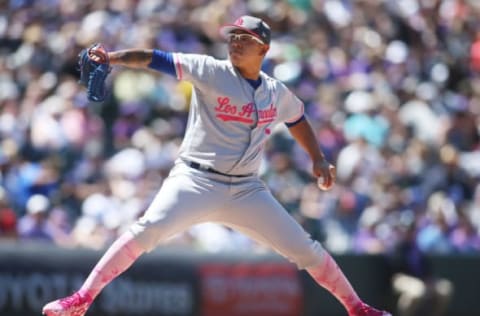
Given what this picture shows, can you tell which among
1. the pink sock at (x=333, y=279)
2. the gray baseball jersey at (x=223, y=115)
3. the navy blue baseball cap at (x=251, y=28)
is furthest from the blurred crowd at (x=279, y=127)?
the navy blue baseball cap at (x=251, y=28)

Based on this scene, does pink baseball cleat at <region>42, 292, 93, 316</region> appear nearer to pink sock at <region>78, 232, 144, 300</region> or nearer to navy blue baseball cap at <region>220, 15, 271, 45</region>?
pink sock at <region>78, 232, 144, 300</region>

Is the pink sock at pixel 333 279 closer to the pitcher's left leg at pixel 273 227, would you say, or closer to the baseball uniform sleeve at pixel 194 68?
the pitcher's left leg at pixel 273 227

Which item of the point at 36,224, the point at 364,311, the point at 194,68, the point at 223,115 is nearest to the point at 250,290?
the point at 36,224

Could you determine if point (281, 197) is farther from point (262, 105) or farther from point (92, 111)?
point (262, 105)

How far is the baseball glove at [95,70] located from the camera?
A: 7.21 metres

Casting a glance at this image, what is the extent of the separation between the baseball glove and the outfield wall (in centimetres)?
551

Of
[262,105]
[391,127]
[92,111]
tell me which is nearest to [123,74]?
[92,111]

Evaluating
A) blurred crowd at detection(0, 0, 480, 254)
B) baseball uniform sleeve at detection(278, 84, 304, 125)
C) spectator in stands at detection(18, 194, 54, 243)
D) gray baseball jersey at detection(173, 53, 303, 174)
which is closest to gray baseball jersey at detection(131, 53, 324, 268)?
gray baseball jersey at detection(173, 53, 303, 174)

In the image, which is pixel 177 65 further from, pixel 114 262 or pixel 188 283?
pixel 188 283

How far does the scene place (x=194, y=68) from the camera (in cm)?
745

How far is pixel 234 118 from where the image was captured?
298 inches

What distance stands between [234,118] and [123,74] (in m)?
8.12

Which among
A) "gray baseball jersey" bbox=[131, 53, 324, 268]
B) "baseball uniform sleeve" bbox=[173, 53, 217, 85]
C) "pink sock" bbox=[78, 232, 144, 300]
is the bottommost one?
"pink sock" bbox=[78, 232, 144, 300]

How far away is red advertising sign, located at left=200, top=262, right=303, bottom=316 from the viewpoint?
43.9 ft
